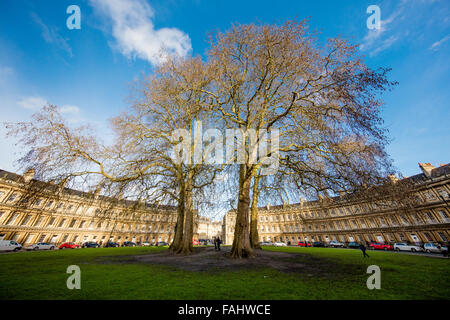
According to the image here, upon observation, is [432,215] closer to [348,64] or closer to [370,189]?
[370,189]

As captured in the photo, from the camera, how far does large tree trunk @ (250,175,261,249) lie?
55.3 ft

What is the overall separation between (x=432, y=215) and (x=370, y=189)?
1675 inches

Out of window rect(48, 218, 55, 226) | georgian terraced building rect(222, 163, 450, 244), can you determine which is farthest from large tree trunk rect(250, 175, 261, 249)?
window rect(48, 218, 55, 226)

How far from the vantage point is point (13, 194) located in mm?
33625

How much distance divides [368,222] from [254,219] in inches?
1652

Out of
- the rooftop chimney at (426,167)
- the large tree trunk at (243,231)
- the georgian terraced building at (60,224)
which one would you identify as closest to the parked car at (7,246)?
the georgian terraced building at (60,224)

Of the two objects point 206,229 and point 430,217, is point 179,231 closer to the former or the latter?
point 430,217

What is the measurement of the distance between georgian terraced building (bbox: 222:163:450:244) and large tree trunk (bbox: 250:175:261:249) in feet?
13.7

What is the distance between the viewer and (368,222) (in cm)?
4234

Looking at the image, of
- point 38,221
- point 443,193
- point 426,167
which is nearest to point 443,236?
point 443,193

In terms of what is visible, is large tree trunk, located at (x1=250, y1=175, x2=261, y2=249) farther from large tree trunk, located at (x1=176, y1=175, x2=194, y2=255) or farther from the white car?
the white car

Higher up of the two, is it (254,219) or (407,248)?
(254,219)
